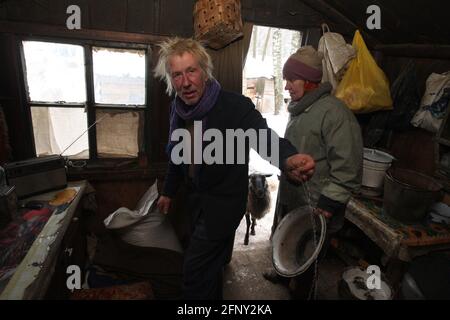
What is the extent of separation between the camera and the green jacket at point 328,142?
A: 87.3 inches

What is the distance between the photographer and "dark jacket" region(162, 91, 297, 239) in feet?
6.59

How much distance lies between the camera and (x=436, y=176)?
2.89 metres

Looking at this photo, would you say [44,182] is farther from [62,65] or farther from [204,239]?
[204,239]

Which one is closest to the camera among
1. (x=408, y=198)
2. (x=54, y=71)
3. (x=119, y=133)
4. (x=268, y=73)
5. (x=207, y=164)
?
(x=207, y=164)

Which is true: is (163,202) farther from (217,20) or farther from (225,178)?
(217,20)

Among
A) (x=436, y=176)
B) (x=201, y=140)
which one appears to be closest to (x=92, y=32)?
(x=201, y=140)

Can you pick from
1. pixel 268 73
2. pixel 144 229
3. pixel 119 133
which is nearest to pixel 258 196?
pixel 144 229

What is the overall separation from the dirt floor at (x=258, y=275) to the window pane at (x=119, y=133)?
187 cm

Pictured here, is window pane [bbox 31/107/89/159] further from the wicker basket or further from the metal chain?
the metal chain

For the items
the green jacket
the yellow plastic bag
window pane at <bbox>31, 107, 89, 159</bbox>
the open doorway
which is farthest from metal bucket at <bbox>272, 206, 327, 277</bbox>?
the open doorway

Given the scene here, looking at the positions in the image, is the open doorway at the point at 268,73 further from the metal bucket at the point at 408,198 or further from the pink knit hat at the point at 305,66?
the pink knit hat at the point at 305,66

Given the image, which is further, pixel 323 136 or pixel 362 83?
pixel 362 83

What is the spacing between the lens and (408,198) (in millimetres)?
2584

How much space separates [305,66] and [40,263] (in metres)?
2.44
